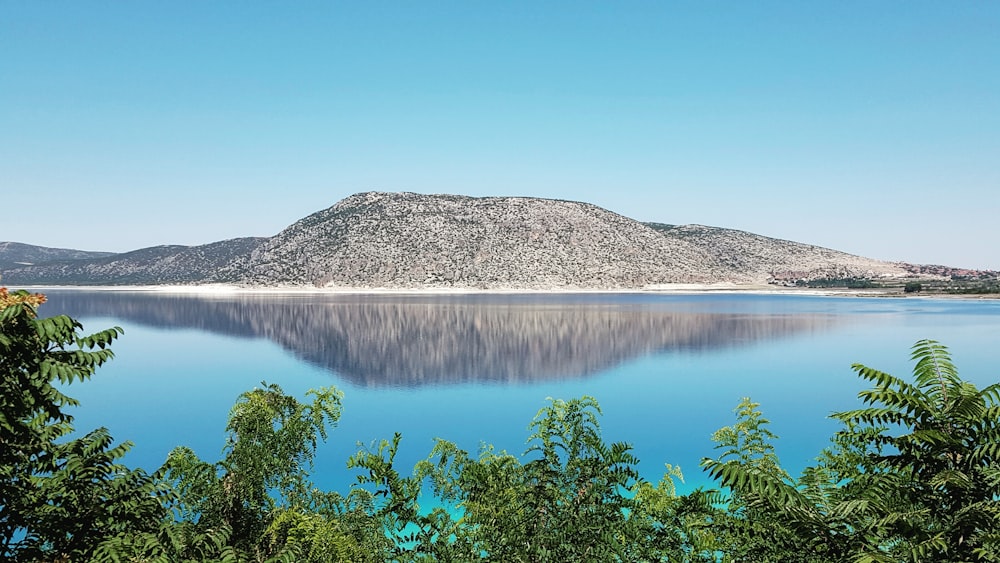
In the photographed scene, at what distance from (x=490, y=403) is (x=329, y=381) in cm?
1762

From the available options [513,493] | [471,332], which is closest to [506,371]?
[471,332]

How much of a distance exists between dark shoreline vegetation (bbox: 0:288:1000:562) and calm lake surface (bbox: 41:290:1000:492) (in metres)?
18.8

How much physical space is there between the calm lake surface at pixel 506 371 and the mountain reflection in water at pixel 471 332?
16.5 inches

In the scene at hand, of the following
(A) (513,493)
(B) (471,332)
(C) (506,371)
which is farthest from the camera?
(B) (471,332)

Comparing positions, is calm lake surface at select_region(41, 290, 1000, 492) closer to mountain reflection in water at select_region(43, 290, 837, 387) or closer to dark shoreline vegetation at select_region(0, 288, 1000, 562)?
mountain reflection in water at select_region(43, 290, 837, 387)

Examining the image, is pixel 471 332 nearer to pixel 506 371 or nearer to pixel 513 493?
pixel 506 371

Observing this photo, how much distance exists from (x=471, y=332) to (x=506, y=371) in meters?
25.9

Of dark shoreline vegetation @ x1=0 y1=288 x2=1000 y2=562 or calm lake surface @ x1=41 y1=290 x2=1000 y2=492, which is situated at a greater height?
dark shoreline vegetation @ x1=0 y1=288 x2=1000 y2=562

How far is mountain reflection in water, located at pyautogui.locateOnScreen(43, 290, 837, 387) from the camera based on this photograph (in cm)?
7162

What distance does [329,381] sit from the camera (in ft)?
209

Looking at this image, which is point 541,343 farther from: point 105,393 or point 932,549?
point 932,549

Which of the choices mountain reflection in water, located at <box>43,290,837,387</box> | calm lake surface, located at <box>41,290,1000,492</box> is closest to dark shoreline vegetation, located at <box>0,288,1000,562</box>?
calm lake surface, located at <box>41,290,1000,492</box>

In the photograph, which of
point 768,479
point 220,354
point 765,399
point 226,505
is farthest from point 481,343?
point 768,479

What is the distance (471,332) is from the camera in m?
95.5
